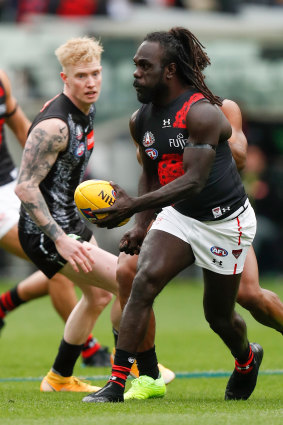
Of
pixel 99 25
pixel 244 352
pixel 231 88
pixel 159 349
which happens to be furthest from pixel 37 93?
pixel 244 352

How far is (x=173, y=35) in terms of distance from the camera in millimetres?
6359

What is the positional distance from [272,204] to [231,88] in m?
2.47

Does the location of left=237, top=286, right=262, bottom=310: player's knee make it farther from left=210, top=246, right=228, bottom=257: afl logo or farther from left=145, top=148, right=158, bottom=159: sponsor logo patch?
left=145, top=148, right=158, bottom=159: sponsor logo patch

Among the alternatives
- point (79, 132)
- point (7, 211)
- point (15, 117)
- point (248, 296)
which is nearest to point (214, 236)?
point (248, 296)

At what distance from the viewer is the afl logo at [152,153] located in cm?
638

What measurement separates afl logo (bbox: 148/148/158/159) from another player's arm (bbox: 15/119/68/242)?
748 millimetres

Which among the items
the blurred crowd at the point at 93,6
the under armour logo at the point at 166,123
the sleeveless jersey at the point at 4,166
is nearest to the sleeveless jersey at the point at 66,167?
the under armour logo at the point at 166,123

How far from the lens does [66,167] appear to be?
7.13 meters

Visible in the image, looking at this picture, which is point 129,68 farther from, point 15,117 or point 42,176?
point 42,176

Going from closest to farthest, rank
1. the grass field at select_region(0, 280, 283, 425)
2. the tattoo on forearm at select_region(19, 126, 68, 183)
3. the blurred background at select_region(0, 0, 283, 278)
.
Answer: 1. the grass field at select_region(0, 280, 283, 425)
2. the tattoo on forearm at select_region(19, 126, 68, 183)
3. the blurred background at select_region(0, 0, 283, 278)

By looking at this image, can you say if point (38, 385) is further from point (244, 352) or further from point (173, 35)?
point (173, 35)

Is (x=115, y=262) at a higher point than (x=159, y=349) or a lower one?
higher

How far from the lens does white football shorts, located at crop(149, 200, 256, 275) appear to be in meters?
6.20

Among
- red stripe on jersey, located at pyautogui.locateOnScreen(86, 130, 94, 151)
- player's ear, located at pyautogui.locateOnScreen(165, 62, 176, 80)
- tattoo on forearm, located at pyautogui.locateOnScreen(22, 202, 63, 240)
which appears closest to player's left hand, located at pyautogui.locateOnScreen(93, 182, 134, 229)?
tattoo on forearm, located at pyautogui.locateOnScreen(22, 202, 63, 240)
